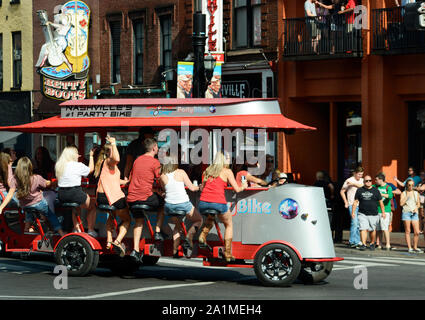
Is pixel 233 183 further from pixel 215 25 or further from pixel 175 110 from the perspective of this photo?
pixel 215 25

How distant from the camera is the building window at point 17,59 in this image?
3866 cm

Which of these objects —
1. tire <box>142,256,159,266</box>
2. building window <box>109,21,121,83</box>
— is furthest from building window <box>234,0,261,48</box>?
tire <box>142,256,159,266</box>

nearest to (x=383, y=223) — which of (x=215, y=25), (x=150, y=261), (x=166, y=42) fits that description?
(x=150, y=261)

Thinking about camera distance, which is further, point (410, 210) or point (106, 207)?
point (410, 210)

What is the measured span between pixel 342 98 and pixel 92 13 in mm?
12063

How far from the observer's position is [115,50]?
1364 inches

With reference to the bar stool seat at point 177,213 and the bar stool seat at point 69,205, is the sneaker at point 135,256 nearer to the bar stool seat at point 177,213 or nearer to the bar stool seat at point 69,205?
the bar stool seat at point 177,213

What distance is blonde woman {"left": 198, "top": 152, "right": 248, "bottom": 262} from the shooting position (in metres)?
13.6

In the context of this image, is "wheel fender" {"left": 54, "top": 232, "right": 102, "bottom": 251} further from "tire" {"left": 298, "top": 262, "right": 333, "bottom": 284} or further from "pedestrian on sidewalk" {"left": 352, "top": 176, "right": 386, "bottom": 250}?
"pedestrian on sidewalk" {"left": 352, "top": 176, "right": 386, "bottom": 250}

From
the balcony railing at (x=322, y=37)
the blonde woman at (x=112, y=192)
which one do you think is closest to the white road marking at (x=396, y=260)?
the blonde woman at (x=112, y=192)

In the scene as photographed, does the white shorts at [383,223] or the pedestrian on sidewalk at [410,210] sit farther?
the white shorts at [383,223]

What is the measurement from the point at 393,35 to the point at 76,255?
43.7ft

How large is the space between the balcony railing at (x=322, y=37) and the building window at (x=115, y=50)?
8.89 meters
